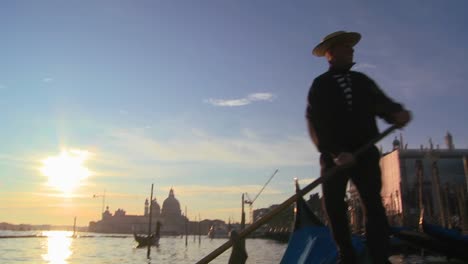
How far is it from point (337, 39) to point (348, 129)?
1.86ft

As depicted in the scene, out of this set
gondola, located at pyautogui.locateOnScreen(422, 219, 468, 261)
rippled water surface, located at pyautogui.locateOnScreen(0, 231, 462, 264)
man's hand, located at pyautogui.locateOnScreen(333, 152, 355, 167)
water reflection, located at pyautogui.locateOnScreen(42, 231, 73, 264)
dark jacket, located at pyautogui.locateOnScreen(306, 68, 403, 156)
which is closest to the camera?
man's hand, located at pyautogui.locateOnScreen(333, 152, 355, 167)

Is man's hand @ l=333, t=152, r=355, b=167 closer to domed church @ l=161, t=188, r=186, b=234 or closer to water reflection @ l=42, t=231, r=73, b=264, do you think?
water reflection @ l=42, t=231, r=73, b=264

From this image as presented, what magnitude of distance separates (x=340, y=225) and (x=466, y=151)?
1949 inches

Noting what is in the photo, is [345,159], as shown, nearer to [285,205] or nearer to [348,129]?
[348,129]

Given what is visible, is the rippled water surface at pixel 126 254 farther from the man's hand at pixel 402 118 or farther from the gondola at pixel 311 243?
the man's hand at pixel 402 118

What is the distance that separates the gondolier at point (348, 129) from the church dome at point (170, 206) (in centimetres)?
18345

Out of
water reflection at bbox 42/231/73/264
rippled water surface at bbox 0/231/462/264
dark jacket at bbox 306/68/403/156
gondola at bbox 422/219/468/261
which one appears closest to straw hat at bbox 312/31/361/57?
dark jacket at bbox 306/68/403/156

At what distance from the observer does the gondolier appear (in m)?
2.39

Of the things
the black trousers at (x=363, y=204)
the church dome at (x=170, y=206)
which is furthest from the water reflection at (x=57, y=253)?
the church dome at (x=170, y=206)

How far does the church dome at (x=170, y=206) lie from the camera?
594ft

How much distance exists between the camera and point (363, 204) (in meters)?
2.46

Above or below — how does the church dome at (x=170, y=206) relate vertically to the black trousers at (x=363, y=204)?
above

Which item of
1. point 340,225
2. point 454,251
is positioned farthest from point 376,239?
point 454,251

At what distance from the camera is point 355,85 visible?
8.36 feet
